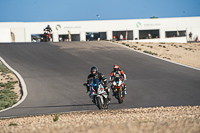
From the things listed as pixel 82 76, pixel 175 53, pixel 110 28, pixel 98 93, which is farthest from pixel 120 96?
pixel 110 28

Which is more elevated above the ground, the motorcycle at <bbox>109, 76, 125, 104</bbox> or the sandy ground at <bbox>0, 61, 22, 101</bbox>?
the motorcycle at <bbox>109, 76, 125, 104</bbox>

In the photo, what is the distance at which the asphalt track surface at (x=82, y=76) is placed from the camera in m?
15.1

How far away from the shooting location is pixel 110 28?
73688mm

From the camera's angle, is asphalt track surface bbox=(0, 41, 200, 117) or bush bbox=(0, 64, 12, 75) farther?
bush bbox=(0, 64, 12, 75)

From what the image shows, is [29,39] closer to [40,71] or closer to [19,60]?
[19,60]

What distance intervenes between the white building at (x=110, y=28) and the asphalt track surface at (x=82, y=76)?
86.1 ft

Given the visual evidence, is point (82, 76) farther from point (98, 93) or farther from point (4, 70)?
point (98, 93)

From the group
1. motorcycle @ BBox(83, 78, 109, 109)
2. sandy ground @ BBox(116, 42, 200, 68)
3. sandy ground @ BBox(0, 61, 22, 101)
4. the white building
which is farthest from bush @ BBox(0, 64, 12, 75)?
the white building

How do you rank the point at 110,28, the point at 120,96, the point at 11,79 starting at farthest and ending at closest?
1. the point at 110,28
2. the point at 11,79
3. the point at 120,96

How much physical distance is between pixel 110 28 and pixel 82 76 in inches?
2004

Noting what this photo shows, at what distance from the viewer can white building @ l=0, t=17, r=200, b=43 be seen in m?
65.8

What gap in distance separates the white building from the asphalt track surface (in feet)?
86.1

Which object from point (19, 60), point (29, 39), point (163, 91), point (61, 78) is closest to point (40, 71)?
point (61, 78)

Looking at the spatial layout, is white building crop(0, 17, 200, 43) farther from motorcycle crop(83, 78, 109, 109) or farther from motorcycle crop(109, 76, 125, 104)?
motorcycle crop(83, 78, 109, 109)
